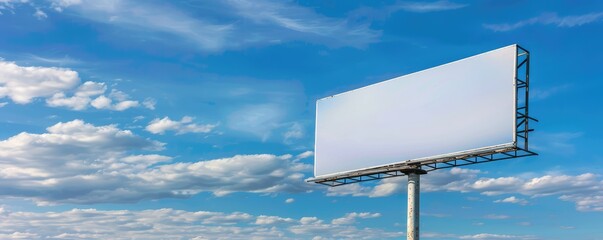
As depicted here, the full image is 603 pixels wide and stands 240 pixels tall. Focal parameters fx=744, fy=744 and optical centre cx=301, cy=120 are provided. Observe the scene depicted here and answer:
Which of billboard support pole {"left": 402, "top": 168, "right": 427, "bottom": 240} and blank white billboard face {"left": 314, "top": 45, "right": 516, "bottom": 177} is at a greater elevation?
blank white billboard face {"left": 314, "top": 45, "right": 516, "bottom": 177}

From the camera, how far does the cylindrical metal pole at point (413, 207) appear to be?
38969 mm

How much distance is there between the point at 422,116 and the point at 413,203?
185 inches

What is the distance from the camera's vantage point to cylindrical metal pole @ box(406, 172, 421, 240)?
39.0 meters

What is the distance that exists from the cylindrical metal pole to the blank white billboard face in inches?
47.1

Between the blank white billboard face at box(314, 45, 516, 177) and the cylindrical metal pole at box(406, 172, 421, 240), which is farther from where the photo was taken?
the cylindrical metal pole at box(406, 172, 421, 240)

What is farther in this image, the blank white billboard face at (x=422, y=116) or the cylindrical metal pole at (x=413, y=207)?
the cylindrical metal pole at (x=413, y=207)

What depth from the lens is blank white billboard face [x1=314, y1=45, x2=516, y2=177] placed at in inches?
1412

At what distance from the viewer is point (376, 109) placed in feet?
140

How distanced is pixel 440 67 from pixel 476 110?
359 centimetres

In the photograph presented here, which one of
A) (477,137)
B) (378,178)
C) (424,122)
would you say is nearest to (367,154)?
(378,178)

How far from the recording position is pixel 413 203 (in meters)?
39.2

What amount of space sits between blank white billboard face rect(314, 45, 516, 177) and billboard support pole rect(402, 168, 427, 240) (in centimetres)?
86

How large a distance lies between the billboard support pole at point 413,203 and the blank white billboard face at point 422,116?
86cm

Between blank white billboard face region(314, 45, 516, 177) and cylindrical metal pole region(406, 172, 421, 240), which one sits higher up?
blank white billboard face region(314, 45, 516, 177)
